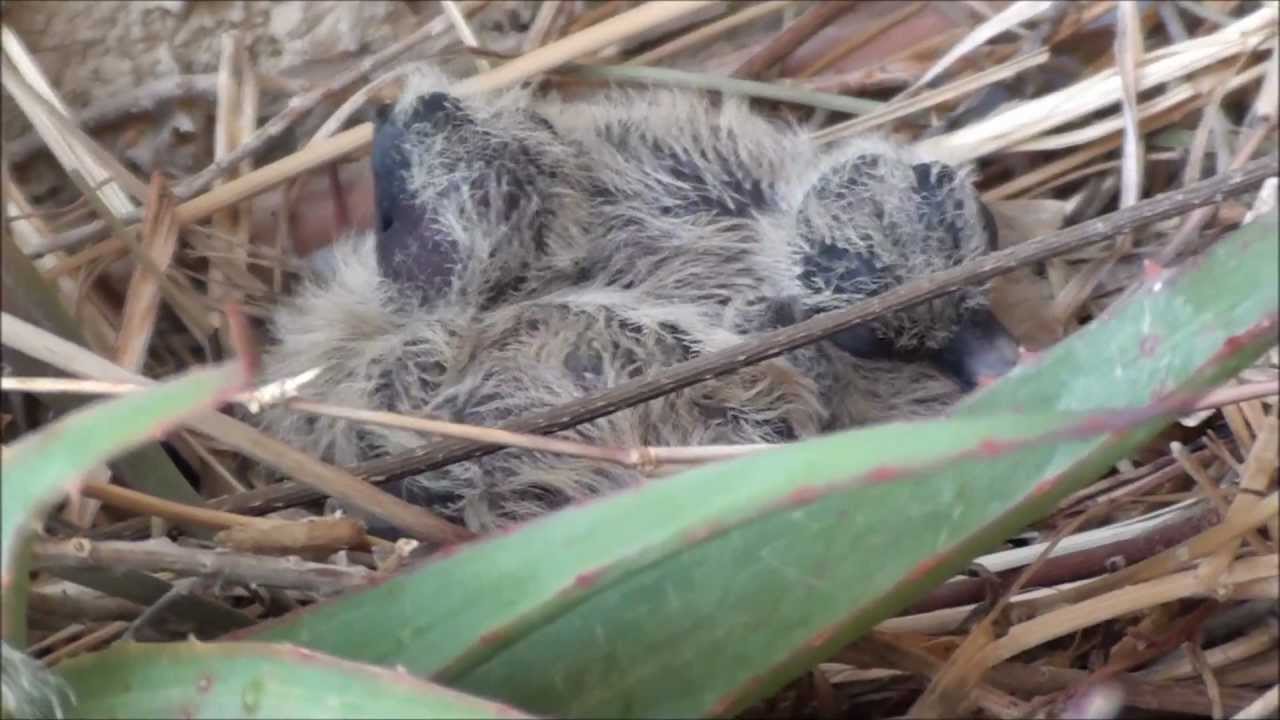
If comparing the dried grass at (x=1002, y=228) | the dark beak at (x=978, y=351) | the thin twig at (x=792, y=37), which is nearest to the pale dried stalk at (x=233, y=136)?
the dried grass at (x=1002, y=228)

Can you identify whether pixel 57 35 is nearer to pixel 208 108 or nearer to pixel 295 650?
pixel 208 108

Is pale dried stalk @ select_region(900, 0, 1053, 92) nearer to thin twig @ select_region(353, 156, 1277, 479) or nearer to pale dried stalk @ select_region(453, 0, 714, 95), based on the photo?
pale dried stalk @ select_region(453, 0, 714, 95)

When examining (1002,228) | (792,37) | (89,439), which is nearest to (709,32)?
(792,37)

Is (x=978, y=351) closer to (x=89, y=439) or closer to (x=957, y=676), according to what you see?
(x=957, y=676)

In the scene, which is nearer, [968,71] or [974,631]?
[974,631]

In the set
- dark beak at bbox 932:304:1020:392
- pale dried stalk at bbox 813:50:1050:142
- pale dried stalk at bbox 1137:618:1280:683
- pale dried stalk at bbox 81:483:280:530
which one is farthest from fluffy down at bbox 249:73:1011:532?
pale dried stalk at bbox 1137:618:1280:683

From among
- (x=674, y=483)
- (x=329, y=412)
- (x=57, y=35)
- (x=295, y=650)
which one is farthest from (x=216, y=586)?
(x=57, y=35)
